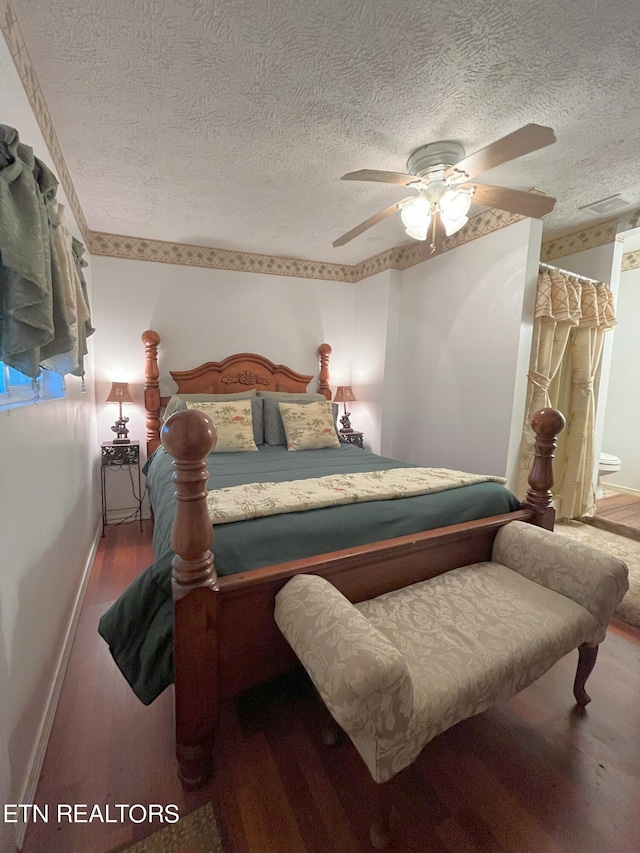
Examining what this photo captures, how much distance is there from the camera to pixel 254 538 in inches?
49.2

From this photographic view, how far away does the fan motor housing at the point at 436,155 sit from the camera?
5.98 ft

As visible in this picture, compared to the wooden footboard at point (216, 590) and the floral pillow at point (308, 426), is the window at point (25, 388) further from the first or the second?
the floral pillow at point (308, 426)

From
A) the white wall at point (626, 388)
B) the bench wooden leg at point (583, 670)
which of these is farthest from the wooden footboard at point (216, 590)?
the white wall at point (626, 388)

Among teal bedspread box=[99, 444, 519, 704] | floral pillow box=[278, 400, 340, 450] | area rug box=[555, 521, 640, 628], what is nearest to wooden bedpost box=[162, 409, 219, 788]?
teal bedspread box=[99, 444, 519, 704]

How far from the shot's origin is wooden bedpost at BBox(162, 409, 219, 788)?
0.94 metres

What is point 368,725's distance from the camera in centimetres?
84

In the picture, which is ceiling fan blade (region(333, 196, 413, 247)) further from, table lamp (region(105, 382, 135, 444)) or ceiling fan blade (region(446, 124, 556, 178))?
table lamp (region(105, 382, 135, 444))

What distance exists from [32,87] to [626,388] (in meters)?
5.20

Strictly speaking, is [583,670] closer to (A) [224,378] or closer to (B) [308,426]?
(B) [308,426]

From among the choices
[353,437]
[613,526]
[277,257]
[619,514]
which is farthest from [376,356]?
[619,514]

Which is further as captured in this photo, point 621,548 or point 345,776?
point 621,548

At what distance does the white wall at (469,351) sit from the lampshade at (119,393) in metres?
2.40

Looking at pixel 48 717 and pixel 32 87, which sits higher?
pixel 32 87

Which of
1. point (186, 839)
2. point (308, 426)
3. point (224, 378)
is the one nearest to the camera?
point (186, 839)
